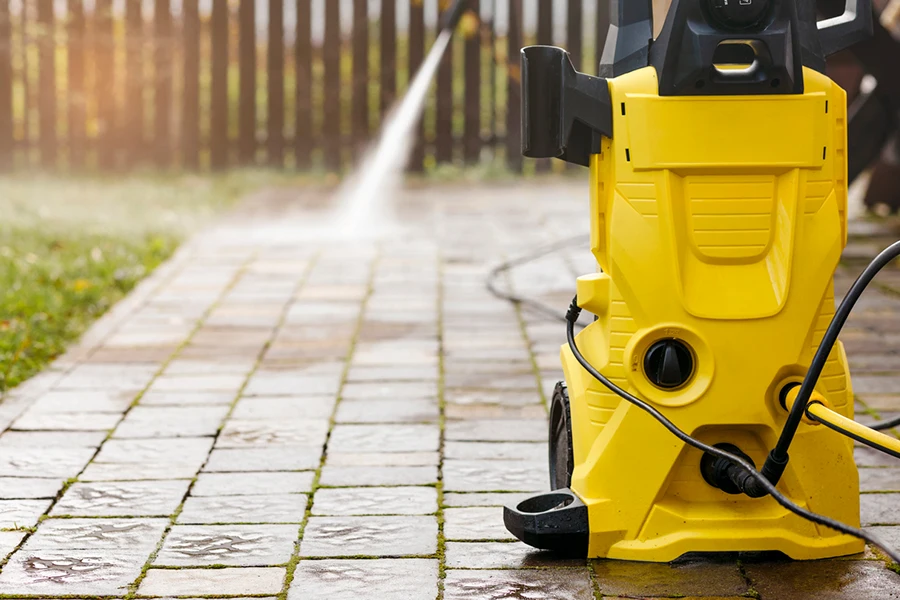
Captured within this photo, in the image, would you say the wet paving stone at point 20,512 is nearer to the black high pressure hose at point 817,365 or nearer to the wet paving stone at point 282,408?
the wet paving stone at point 282,408

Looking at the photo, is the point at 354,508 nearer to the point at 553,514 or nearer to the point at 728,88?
the point at 553,514

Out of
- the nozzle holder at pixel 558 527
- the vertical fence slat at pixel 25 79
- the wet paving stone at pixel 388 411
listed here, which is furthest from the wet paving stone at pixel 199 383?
the vertical fence slat at pixel 25 79

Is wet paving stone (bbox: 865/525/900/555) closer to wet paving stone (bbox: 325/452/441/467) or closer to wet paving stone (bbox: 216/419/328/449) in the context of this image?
wet paving stone (bbox: 325/452/441/467)

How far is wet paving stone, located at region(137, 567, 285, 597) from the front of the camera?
260cm

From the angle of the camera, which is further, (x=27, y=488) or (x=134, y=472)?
(x=134, y=472)

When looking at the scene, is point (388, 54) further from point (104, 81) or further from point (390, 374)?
point (390, 374)

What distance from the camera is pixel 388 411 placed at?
13.1ft

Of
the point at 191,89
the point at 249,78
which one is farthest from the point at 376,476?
the point at 191,89

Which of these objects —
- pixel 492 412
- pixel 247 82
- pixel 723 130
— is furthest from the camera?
pixel 247 82

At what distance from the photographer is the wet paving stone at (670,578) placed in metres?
2.60

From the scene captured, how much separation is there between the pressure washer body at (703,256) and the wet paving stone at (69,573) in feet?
2.80

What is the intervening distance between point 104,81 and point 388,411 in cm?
817

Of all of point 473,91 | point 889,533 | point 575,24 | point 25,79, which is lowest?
point 889,533

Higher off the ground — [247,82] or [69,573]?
[247,82]
